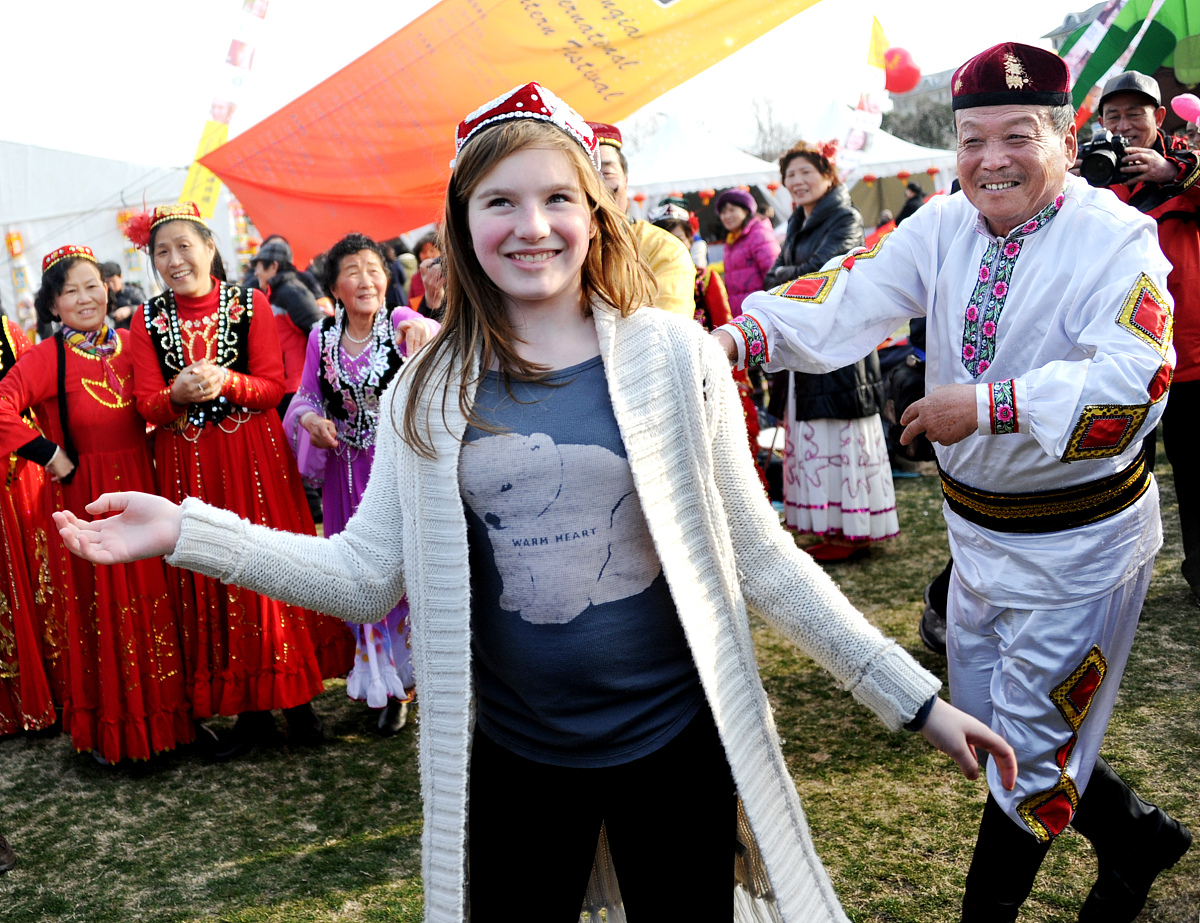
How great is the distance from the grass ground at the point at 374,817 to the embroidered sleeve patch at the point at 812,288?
1.52m

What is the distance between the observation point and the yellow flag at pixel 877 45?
27.4ft

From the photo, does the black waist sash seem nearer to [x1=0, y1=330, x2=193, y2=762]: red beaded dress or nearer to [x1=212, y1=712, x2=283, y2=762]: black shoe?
[x1=212, y1=712, x2=283, y2=762]: black shoe

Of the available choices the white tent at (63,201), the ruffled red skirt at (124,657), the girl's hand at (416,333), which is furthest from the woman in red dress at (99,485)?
the white tent at (63,201)

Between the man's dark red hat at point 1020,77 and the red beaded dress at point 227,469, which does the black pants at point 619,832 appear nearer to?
the man's dark red hat at point 1020,77

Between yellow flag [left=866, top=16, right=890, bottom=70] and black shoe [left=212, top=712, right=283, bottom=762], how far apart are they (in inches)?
287

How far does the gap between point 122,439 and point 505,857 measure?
9.56 ft

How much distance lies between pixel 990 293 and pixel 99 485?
323 cm

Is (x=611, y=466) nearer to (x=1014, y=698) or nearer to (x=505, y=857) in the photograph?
(x=505, y=857)

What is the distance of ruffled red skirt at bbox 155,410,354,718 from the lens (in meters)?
3.77

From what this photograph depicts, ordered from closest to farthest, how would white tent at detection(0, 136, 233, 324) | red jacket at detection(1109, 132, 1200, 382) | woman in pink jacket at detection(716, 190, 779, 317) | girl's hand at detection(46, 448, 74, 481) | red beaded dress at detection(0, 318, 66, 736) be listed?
girl's hand at detection(46, 448, 74, 481), red jacket at detection(1109, 132, 1200, 382), red beaded dress at detection(0, 318, 66, 736), woman in pink jacket at detection(716, 190, 779, 317), white tent at detection(0, 136, 233, 324)

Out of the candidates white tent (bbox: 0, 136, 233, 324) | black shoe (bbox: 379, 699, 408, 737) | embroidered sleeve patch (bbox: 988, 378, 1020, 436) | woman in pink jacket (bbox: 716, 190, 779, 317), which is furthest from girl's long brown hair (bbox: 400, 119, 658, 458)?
white tent (bbox: 0, 136, 233, 324)

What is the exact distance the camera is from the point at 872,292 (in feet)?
7.44

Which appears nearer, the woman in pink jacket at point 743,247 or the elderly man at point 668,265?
the elderly man at point 668,265

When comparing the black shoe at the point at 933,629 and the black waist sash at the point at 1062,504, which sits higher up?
the black waist sash at the point at 1062,504
